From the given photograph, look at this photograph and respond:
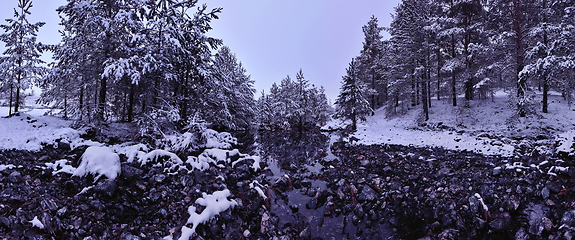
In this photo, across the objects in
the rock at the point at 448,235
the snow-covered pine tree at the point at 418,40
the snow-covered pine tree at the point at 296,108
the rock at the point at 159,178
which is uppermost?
the snow-covered pine tree at the point at 418,40

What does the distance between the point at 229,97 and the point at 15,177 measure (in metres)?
17.1

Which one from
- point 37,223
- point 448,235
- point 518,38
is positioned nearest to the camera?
point 37,223

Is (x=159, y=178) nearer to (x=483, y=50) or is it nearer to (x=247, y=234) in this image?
(x=247, y=234)

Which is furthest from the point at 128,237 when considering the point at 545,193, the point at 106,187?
the point at 545,193

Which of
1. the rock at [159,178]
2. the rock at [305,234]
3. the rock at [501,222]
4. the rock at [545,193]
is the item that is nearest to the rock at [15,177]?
the rock at [159,178]

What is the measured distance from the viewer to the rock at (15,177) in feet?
20.2

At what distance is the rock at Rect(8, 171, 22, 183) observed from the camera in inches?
243

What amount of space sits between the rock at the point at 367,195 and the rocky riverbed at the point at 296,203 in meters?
0.03

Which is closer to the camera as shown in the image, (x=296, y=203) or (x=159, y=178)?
(x=296, y=203)

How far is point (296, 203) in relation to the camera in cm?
755

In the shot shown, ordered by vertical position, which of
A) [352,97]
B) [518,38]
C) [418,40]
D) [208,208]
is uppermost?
[418,40]

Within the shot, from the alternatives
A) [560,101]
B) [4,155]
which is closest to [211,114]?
[4,155]

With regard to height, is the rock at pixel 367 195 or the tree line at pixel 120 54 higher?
the tree line at pixel 120 54

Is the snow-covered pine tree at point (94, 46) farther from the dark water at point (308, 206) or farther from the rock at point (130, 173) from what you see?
the dark water at point (308, 206)
